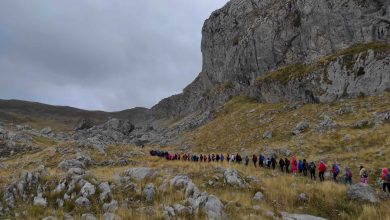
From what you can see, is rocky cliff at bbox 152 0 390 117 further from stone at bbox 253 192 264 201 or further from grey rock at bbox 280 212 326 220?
grey rock at bbox 280 212 326 220

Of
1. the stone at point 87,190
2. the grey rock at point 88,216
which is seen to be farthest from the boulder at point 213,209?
the stone at point 87,190

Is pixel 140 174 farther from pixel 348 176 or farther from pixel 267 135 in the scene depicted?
pixel 267 135

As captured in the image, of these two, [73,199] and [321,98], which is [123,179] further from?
[321,98]

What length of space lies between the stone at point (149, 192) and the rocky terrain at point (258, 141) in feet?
0.19

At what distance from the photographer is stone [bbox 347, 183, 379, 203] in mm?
19844

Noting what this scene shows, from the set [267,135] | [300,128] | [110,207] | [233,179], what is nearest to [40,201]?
[110,207]

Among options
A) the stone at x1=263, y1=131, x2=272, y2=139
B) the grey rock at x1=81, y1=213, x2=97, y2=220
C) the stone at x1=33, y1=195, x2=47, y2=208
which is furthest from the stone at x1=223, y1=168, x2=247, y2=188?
the stone at x1=263, y1=131, x2=272, y2=139

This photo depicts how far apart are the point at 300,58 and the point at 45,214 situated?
236ft

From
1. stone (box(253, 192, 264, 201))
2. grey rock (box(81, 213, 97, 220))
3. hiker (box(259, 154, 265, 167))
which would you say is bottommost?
grey rock (box(81, 213, 97, 220))

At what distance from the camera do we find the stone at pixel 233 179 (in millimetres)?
21413

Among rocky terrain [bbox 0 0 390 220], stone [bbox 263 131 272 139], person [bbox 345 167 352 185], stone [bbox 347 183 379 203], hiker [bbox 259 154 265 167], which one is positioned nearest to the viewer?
rocky terrain [bbox 0 0 390 220]

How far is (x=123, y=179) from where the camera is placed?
20266mm

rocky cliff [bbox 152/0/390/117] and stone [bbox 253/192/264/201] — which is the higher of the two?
rocky cliff [bbox 152/0/390/117]

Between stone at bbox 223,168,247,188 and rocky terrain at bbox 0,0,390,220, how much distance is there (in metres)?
0.06
